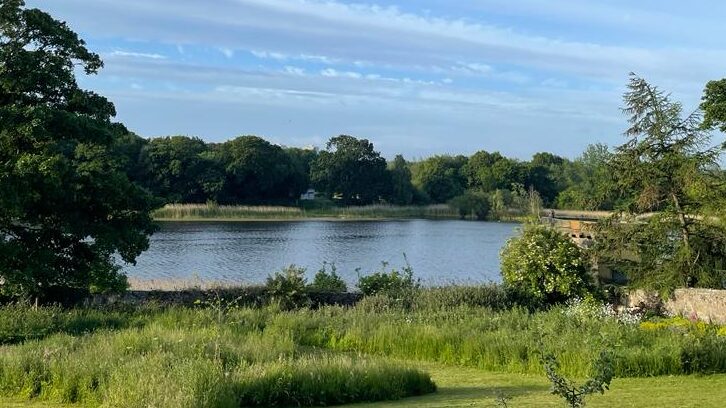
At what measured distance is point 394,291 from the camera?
17.9 metres

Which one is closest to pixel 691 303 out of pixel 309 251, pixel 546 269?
pixel 546 269

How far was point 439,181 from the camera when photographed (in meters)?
103

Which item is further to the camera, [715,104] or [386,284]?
A: [715,104]

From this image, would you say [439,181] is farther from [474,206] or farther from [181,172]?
[181,172]

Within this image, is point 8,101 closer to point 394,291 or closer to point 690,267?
point 394,291

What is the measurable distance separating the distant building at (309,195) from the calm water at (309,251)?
91.1 feet

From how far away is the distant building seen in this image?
93450 mm

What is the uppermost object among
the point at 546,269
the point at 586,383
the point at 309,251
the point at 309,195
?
the point at 309,195

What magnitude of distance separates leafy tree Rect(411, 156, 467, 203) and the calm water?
36.1 meters

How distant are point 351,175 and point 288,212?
61.5 feet

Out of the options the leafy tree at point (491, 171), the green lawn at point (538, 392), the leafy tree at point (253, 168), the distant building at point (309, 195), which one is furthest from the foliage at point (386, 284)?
the leafy tree at point (491, 171)

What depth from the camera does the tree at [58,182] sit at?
15.1m

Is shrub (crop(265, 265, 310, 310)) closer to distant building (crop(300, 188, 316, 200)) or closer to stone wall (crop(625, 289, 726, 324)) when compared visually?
Result: stone wall (crop(625, 289, 726, 324))

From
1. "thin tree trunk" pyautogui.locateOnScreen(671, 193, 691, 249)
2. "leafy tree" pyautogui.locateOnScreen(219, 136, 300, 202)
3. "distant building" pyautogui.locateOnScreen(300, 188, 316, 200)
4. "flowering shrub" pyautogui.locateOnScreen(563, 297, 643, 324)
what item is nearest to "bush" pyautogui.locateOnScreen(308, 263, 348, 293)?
"flowering shrub" pyautogui.locateOnScreen(563, 297, 643, 324)
